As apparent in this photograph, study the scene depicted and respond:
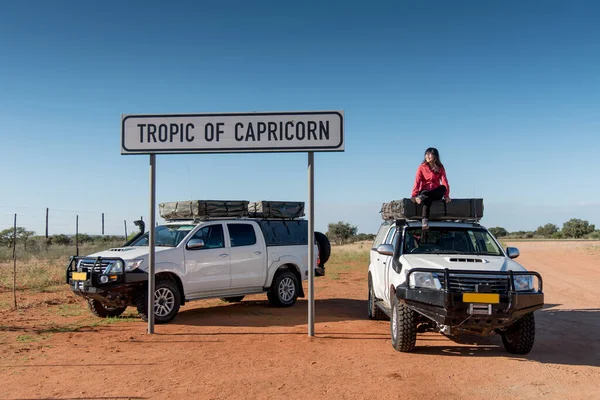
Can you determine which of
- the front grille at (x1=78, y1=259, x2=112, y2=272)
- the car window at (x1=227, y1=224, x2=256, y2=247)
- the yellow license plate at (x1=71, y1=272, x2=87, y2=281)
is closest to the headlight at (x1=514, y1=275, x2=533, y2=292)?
the car window at (x1=227, y1=224, x2=256, y2=247)

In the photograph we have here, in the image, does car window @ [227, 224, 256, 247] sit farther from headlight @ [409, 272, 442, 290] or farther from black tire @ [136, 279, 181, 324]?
headlight @ [409, 272, 442, 290]

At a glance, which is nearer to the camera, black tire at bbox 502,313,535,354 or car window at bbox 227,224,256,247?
black tire at bbox 502,313,535,354

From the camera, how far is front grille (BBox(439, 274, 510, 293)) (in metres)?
7.23

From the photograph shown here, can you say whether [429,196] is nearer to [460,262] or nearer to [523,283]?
[460,262]

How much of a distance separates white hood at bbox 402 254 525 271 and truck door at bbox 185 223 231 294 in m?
4.28

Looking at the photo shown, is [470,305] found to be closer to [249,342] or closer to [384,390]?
[384,390]

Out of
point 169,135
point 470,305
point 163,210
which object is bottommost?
point 470,305

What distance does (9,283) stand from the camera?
17.3 metres

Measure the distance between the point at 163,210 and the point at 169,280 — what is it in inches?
87.5

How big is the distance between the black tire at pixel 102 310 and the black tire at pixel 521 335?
6.92 m

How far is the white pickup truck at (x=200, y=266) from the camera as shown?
1002cm

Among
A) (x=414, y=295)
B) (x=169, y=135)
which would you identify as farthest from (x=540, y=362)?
(x=169, y=135)

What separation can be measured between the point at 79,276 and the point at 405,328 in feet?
18.8

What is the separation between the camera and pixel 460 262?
7824 millimetres
